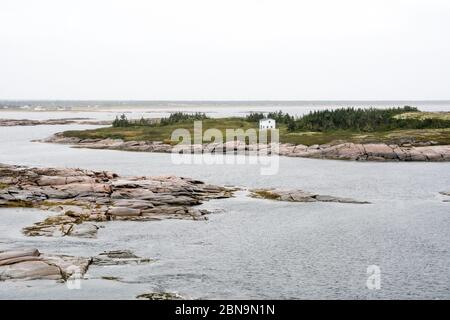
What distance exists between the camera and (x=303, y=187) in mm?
77875

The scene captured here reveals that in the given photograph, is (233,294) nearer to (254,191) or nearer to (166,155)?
(254,191)

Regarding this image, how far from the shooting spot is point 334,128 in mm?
141125

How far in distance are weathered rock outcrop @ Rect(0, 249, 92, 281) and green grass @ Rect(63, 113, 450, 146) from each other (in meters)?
89.6

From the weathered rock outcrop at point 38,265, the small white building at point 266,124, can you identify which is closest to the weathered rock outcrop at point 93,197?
the weathered rock outcrop at point 38,265

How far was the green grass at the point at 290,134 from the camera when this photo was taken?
121 metres

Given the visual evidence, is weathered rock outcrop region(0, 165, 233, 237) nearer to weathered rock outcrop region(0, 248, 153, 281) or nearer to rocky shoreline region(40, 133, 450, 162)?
weathered rock outcrop region(0, 248, 153, 281)

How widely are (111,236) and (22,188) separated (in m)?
24.7

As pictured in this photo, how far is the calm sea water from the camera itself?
3572cm
